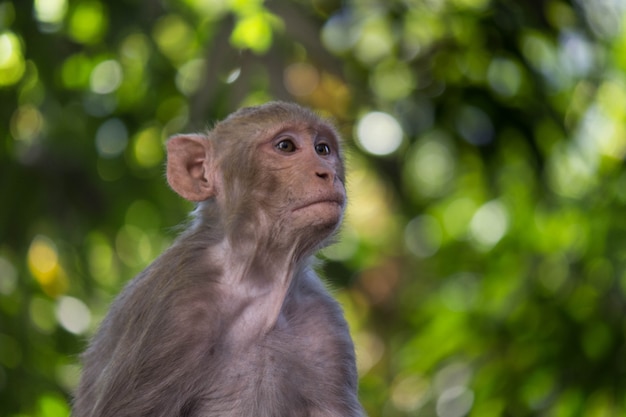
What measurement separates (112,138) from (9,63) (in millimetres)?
932

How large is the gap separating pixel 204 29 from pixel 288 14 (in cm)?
185

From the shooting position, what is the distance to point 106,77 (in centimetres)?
872

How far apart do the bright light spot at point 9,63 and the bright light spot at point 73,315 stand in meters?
1.65

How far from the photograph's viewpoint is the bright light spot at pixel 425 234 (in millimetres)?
11477

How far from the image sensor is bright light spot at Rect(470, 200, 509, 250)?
10.3 meters

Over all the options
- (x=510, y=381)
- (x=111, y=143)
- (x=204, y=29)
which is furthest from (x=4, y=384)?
(x=510, y=381)

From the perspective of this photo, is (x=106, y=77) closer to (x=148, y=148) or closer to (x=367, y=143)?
(x=148, y=148)

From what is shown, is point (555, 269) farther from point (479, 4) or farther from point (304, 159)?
point (304, 159)

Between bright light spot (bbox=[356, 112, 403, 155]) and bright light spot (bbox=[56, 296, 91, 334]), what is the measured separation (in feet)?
7.34

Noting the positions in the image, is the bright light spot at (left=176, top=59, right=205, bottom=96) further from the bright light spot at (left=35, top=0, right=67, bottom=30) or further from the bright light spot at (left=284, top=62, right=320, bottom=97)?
the bright light spot at (left=35, top=0, right=67, bottom=30)

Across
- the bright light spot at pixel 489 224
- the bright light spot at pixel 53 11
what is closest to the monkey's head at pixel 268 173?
the bright light spot at pixel 53 11

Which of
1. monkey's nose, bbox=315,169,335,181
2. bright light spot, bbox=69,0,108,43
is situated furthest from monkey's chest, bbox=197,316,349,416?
bright light spot, bbox=69,0,108,43

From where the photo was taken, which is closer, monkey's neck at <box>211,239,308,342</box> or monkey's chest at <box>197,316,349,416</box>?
monkey's chest at <box>197,316,349,416</box>

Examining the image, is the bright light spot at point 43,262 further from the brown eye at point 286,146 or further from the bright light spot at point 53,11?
the brown eye at point 286,146
